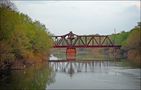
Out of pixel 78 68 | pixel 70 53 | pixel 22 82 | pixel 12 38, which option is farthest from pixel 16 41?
pixel 70 53

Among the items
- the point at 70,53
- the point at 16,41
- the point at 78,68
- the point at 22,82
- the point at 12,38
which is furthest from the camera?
the point at 70,53

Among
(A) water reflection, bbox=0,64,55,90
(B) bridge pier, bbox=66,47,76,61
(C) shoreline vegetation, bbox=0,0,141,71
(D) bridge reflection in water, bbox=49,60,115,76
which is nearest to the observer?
(A) water reflection, bbox=0,64,55,90

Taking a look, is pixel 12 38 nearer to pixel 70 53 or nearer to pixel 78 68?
pixel 78 68

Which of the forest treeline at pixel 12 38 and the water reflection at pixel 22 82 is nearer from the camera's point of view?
the water reflection at pixel 22 82

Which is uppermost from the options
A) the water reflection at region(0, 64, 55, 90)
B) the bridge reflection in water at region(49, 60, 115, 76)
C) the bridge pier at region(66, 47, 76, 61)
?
the bridge pier at region(66, 47, 76, 61)

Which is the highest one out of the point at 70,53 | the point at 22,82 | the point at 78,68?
the point at 70,53

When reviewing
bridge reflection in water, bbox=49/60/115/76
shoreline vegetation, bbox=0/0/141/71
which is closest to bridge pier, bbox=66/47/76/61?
shoreline vegetation, bbox=0/0/141/71

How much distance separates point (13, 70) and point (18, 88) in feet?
63.9

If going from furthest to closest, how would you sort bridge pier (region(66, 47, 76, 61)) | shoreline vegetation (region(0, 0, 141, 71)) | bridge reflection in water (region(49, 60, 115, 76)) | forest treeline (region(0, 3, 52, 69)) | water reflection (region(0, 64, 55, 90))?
bridge pier (region(66, 47, 76, 61)) < bridge reflection in water (region(49, 60, 115, 76)) < shoreline vegetation (region(0, 0, 141, 71)) < forest treeline (region(0, 3, 52, 69)) < water reflection (region(0, 64, 55, 90))

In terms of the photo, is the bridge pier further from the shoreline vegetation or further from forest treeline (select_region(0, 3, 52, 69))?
forest treeline (select_region(0, 3, 52, 69))

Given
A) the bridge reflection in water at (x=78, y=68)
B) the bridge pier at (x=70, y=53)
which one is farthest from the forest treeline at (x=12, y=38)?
the bridge pier at (x=70, y=53)

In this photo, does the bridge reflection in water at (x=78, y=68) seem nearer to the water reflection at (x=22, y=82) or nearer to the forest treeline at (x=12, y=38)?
the forest treeline at (x=12, y=38)

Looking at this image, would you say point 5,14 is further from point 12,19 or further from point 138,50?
point 138,50

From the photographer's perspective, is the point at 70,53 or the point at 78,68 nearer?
the point at 78,68
